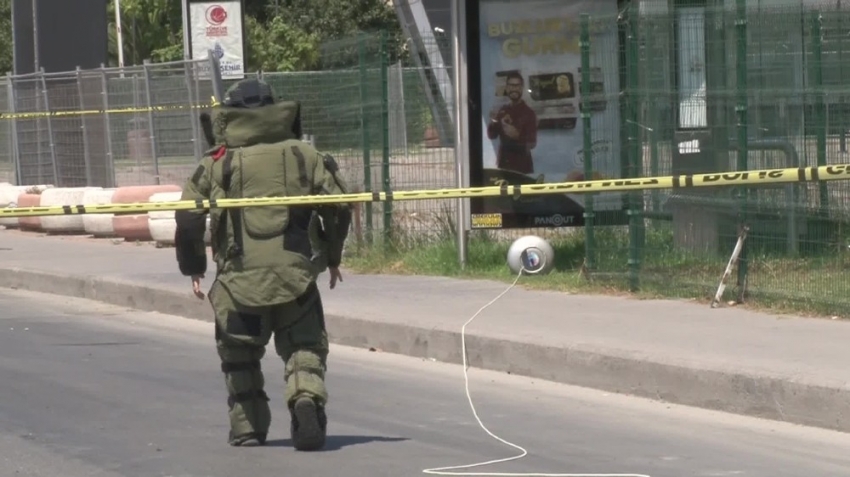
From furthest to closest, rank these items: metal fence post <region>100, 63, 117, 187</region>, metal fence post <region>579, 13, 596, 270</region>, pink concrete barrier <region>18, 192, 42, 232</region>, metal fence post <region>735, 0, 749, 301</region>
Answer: metal fence post <region>100, 63, 117, 187</region> → pink concrete barrier <region>18, 192, 42, 232</region> → metal fence post <region>579, 13, 596, 270</region> → metal fence post <region>735, 0, 749, 301</region>

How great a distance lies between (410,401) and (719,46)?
402 cm

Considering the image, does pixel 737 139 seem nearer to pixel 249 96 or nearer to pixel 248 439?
pixel 249 96

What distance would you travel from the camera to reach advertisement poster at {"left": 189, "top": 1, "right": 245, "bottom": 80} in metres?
17.4

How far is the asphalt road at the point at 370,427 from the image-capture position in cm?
720

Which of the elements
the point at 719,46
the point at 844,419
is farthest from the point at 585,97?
the point at 844,419

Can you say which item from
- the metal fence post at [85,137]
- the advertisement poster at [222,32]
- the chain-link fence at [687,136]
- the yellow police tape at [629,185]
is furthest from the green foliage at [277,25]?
the yellow police tape at [629,185]

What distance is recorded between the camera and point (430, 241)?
14.8 meters

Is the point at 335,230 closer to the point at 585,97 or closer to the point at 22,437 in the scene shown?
the point at 22,437

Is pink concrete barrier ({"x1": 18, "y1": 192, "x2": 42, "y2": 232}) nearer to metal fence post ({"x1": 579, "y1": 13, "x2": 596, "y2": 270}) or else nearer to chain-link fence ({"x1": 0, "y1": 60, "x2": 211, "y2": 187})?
chain-link fence ({"x1": 0, "y1": 60, "x2": 211, "y2": 187})

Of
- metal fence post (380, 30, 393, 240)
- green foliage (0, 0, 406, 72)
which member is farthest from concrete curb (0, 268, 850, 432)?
green foliage (0, 0, 406, 72)

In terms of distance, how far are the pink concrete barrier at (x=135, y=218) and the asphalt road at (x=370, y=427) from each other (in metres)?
7.38

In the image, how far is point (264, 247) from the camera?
723cm

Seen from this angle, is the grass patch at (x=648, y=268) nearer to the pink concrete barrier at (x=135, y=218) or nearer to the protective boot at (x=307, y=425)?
the pink concrete barrier at (x=135, y=218)

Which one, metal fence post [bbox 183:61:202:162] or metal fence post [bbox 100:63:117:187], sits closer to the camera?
metal fence post [bbox 183:61:202:162]
